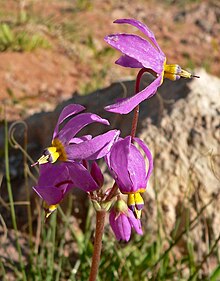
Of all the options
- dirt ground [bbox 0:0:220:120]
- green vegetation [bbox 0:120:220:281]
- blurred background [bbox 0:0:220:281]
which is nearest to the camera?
green vegetation [bbox 0:120:220:281]

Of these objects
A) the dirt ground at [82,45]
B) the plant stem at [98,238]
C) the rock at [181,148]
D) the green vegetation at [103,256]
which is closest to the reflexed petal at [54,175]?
the plant stem at [98,238]

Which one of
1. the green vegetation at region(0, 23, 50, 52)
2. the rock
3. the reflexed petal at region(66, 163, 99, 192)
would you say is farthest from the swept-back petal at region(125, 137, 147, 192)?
the green vegetation at region(0, 23, 50, 52)

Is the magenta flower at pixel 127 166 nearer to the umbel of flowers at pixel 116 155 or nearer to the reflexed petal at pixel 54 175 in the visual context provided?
the umbel of flowers at pixel 116 155

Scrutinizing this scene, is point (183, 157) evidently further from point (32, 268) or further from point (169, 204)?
point (32, 268)

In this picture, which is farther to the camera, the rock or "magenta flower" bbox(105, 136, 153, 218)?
the rock

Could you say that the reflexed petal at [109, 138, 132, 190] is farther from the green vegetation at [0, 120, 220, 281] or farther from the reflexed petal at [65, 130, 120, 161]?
the green vegetation at [0, 120, 220, 281]

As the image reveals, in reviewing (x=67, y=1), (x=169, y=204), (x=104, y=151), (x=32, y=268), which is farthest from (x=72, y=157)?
(x=67, y=1)

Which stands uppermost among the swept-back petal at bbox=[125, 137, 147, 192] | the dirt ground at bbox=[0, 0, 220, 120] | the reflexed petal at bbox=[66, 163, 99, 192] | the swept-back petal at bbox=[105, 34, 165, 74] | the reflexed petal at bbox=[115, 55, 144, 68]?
the swept-back petal at bbox=[105, 34, 165, 74]
